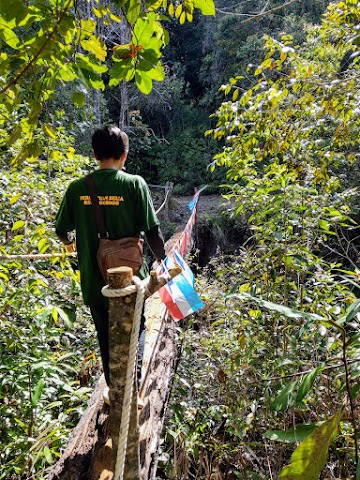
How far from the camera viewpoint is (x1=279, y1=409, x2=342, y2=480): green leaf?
1085 millimetres

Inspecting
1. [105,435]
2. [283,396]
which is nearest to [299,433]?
[283,396]

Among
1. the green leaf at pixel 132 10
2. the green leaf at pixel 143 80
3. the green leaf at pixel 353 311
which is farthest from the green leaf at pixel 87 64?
the green leaf at pixel 353 311

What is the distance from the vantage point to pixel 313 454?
1093 millimetres

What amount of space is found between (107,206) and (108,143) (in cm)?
33

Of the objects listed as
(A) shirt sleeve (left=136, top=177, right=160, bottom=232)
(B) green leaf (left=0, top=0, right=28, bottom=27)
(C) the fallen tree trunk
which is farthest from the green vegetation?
(A) shirt sleeve (left=136, top=177, right=160, bottom=232)

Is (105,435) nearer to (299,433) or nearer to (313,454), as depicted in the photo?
(299,433)

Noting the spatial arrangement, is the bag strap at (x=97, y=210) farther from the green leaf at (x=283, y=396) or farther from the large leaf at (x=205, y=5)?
the green leaf at (x=283, y=396)

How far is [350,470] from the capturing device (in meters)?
2.22

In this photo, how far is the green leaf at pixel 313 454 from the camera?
1085 millimetres

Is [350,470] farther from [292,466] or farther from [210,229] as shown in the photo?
[210,229]

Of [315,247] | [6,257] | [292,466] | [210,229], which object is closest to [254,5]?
[210,229]

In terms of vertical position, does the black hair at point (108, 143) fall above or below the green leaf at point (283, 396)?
above

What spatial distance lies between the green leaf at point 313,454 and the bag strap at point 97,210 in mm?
1233

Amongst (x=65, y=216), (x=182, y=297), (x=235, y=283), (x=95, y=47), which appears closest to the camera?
(x=95, y=47)
